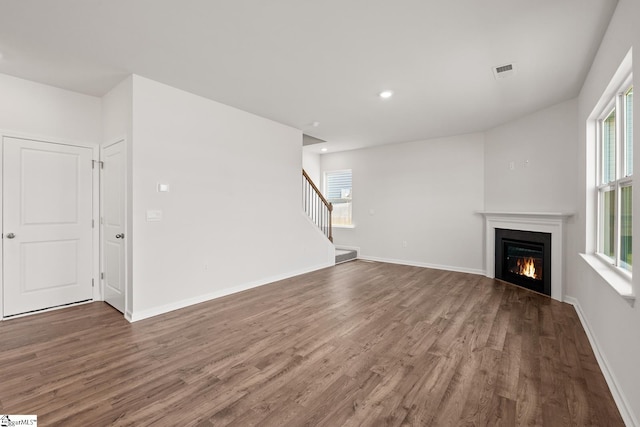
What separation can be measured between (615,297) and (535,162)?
10.5ft

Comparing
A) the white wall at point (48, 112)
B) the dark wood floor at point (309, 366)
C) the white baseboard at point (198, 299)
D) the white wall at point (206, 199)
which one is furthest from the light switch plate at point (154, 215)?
the white wall at point (48, 112)

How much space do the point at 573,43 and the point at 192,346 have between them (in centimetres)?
451

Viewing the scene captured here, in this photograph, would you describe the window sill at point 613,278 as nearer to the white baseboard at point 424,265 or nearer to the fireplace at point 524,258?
the fireplace at point 524,258

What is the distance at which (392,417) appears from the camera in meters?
1.83

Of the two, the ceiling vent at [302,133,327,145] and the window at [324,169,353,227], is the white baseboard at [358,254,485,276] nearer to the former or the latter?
the window at [324,169,353,227]

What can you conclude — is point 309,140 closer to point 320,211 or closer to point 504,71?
point 320,211

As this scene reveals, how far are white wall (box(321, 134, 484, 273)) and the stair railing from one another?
0.76m

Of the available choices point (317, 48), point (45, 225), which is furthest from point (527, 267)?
point (45, 225)

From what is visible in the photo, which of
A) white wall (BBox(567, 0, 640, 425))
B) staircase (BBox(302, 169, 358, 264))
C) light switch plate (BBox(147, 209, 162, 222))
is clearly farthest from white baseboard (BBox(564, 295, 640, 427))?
staircase (BBox(302, 169, 358, 264))

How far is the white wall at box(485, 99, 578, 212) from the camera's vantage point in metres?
4.19

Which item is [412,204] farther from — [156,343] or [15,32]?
[15,32]

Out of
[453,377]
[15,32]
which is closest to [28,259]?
[15,32]

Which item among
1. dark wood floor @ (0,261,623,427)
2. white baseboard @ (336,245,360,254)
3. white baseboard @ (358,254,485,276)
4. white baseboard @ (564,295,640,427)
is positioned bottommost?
dark wood floor @ (0,261,623,427)

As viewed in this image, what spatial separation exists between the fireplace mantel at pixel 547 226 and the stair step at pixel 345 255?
3102 mm
